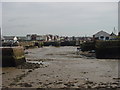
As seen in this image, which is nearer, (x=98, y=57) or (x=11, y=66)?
(x=11, y=66)

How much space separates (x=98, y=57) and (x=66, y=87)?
62.3ft

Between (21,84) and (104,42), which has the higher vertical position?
(104,42)

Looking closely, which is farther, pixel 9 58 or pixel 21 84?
pixel 9 58

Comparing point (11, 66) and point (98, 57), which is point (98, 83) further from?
point (98, 57)

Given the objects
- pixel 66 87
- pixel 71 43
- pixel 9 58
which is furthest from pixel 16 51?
pixel 71 43

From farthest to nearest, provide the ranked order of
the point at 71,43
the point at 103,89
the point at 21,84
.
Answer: the point at 71,43 < the point at 21,84 < the point at 103,89

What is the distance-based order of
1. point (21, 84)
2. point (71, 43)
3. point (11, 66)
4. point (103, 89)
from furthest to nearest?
point (71, 43) → point (11, 66) → point (21, 84) → point (103, 89)

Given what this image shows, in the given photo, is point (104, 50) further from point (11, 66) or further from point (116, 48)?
point (11, 66)

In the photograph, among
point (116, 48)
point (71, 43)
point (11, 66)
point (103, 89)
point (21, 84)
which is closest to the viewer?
point (103, 89)

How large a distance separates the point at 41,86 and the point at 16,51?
10831mm

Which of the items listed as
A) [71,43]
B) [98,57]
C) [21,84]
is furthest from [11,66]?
[71,43]

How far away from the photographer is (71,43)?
92562mm

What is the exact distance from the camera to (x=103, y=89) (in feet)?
38.9

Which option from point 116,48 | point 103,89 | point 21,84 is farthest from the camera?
point 116,48
